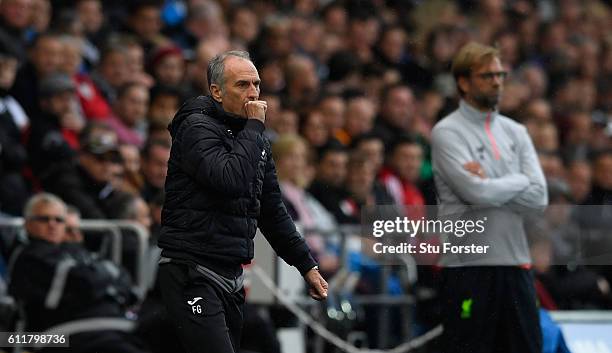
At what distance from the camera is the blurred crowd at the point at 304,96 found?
1129 cm

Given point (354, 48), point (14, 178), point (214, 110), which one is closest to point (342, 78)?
point (354, 48)

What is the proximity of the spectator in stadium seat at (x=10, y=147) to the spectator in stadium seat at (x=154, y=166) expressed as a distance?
103cm

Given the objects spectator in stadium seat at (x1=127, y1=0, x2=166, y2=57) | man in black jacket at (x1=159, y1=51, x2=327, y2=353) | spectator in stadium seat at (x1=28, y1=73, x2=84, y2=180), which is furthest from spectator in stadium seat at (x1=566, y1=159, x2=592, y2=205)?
man in black jacket at (x1=159, y1=51, x2=327, y2=353)

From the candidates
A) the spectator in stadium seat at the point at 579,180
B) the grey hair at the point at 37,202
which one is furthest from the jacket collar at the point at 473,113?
the spectator in stadium seat at the point at 579,180

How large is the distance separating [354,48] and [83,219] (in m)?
6.47

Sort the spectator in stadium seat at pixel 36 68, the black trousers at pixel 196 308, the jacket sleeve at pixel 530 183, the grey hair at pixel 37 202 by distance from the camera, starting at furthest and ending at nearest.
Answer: the spectator in stadium seat at pixel 36 68 < the grey hair at pixel 37 202 < the jacket sleeve at pixel 530 183 < the black trousers at pixel 196 308

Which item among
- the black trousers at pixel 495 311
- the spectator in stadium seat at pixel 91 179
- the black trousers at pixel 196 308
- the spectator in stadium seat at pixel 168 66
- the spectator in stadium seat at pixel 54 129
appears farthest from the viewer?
the spectator in stadium seat at pixel 168 66

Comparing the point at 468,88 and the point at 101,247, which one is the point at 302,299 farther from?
the point at 468,88

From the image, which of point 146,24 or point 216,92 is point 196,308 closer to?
point 216,92

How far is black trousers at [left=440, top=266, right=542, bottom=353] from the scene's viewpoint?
27.2 ft

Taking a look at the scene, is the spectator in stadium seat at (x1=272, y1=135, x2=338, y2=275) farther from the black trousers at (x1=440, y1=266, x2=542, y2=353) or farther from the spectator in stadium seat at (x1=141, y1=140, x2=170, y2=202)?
the black trousers at (x1=440, y1=266, x2=542, y2=353)

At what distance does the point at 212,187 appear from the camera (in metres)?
6.57

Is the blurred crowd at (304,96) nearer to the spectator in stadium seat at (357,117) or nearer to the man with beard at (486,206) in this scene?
the spectator in stadium seat at (357,117)

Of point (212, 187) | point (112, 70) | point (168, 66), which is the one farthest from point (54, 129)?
point (212, 187)
